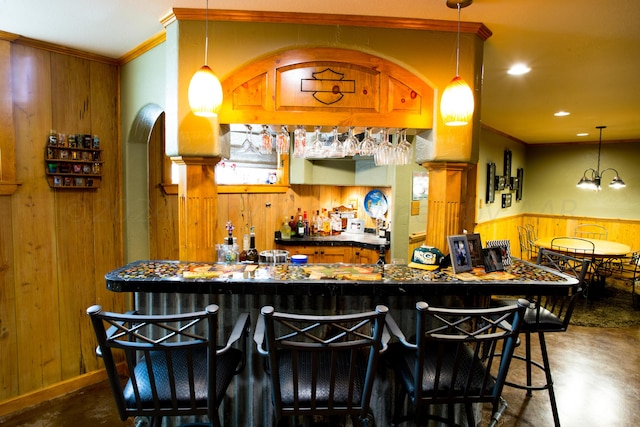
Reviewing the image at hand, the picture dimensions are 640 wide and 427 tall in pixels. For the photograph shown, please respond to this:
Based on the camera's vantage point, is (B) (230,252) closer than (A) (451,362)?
No

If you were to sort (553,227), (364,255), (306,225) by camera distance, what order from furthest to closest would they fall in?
(553,227) → (306,225) → (364,255)

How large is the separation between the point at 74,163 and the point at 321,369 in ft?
8.29

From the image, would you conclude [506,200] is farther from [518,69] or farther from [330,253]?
[518,69]

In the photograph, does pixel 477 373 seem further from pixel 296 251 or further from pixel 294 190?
pixel 294 190

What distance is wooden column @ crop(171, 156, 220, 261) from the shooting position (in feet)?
7.73

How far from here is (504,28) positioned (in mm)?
2344

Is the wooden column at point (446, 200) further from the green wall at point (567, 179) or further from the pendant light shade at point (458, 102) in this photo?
the green wall at point (567, 179)

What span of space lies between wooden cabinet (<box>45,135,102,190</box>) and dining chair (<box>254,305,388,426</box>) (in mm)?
2194

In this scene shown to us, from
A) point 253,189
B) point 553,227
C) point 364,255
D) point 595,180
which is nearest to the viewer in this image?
point 253,189

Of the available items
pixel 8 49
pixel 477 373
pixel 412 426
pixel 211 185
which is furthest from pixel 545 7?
pixel 8 49

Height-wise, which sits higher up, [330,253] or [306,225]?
[306,225]

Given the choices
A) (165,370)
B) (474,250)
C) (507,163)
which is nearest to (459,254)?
(474,250)

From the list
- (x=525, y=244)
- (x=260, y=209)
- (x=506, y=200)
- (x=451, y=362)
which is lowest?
(x=525, y=244)

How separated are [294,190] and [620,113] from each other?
4.29 metres
